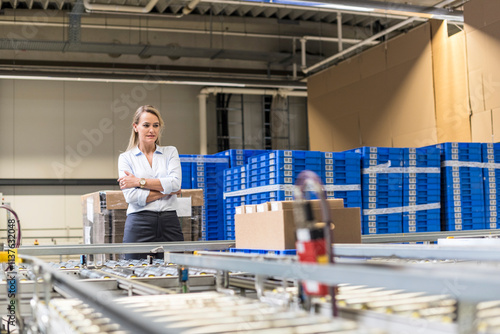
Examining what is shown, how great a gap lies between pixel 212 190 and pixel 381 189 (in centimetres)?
262

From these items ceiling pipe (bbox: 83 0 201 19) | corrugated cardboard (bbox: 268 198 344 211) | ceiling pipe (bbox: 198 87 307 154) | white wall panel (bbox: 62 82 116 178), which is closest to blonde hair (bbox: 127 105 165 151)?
corrugated cardboard (bbox: 268 198 344 211)

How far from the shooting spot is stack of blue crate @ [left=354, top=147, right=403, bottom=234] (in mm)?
7625

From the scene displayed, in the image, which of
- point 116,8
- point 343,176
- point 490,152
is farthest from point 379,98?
point 116,8

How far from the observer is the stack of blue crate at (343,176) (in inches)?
291

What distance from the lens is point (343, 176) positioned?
7.52m

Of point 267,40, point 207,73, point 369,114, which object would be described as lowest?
point 369,114

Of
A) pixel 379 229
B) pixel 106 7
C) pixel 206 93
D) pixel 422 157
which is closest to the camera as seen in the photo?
pixel 379 229

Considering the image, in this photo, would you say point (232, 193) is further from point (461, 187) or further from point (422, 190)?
point (461, 187)

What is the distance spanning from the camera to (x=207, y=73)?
592 inches

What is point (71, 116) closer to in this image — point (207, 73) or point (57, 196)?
point (57, 196)

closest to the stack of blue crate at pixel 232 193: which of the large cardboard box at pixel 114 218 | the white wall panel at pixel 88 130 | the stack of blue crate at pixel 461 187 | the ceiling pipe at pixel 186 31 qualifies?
the large cardboard box at pixel 114 218

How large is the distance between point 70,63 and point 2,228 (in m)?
4.26

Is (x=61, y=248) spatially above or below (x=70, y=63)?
below

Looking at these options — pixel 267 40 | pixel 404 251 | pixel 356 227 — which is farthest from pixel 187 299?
pixel 267 40
